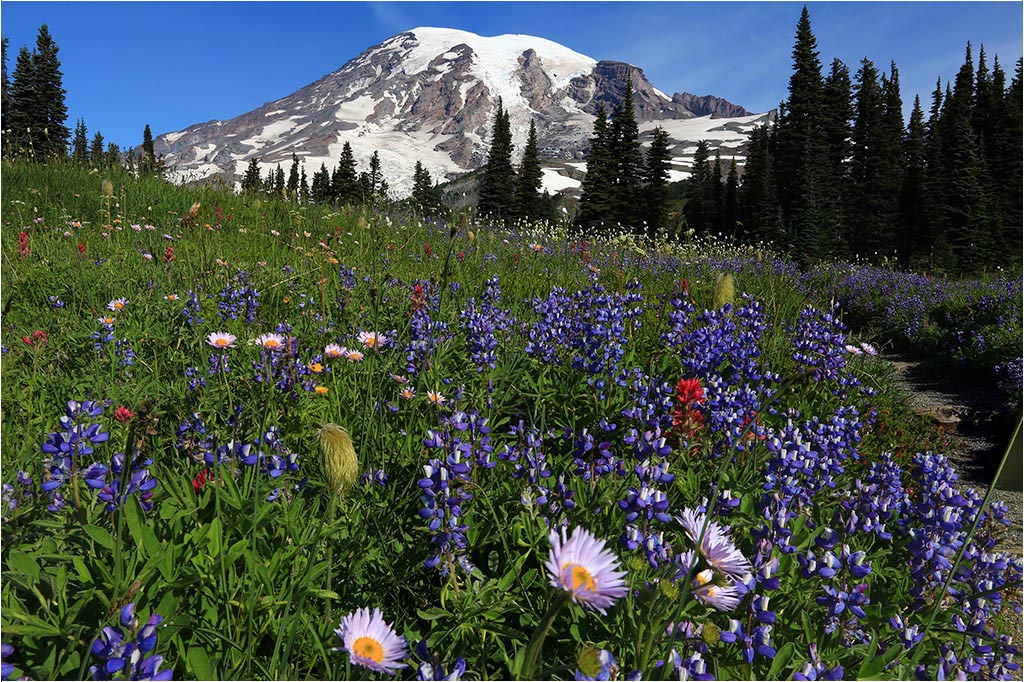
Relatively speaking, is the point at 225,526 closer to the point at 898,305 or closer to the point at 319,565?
the point at 319,565

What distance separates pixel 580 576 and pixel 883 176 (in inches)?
2087

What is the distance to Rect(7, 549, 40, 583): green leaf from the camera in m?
1.33

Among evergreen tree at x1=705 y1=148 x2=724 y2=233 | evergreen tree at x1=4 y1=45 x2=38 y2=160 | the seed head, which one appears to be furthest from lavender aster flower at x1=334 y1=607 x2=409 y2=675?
evergreen tree at x1=705 y1=148 x2=724 y2=233

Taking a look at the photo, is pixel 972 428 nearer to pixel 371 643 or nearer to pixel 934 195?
pixel 371 643

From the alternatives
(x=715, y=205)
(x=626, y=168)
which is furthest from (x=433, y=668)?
(x=715, y=205)

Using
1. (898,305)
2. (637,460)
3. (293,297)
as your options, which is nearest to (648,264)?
(898,305)

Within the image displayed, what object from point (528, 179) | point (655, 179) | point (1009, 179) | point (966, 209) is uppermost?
point (528, 179)

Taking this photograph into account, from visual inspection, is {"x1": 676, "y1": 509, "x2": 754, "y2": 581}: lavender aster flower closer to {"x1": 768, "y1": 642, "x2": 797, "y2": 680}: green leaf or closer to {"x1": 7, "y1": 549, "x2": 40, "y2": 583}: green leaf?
{"x1": 768, "y1": 642, "x2": 797, "y2": 680}: green leaf

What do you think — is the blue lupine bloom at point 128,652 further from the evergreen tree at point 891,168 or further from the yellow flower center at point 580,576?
the evergreen tree at point 891,168

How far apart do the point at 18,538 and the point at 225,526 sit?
0.52 m

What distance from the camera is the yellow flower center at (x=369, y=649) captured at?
1.15 meters

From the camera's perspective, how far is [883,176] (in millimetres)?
44344

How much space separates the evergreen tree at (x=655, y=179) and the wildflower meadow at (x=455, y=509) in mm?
42595

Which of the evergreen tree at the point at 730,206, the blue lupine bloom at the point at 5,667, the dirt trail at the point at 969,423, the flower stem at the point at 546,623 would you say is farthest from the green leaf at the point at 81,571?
the evergreen tree at the point at 730,206
